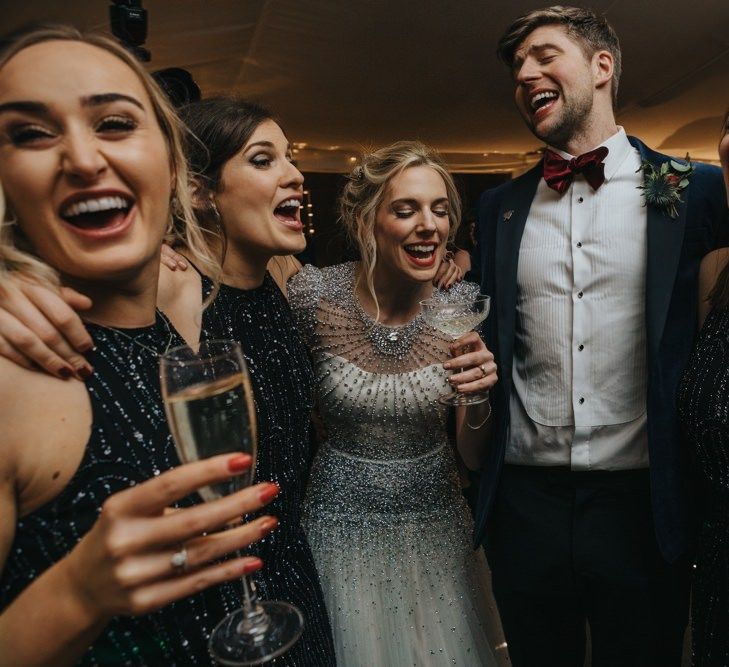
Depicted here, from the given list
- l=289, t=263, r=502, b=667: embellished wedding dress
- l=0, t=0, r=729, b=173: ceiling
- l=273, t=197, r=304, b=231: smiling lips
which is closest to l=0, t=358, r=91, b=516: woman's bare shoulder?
l=273, t=197, r=304, b=231: smiling lips

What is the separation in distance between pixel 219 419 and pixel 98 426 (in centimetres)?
24

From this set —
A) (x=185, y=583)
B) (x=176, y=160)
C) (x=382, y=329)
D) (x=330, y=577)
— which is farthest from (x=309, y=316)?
(x=185, y=583)

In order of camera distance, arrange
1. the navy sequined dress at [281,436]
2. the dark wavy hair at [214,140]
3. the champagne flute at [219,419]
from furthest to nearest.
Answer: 1. the dark wavy hair at [214,140]
2. the navy sequined dress at [281,436]
3. the champagne flute at [219,419]

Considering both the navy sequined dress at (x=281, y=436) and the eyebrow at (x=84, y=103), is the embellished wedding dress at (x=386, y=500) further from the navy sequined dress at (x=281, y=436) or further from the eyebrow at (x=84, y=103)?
the eyebrow at (x=84, y=103)

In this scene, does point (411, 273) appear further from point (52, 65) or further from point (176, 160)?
point (52, 65)

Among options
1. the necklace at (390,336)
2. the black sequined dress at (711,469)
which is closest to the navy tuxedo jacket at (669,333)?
the black sequined dress at (711,469)

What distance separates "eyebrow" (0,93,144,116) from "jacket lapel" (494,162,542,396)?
4.35 feet

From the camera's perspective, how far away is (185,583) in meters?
0.63

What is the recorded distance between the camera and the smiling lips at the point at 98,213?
2.70 feet

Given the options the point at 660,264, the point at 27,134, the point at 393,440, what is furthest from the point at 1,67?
the point at 660,264

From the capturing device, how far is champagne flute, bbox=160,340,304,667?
712mm

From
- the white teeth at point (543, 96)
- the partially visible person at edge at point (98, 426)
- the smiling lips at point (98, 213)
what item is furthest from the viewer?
the white teeth at point (543, 96)

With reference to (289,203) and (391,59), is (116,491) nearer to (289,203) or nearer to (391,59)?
(289,203)

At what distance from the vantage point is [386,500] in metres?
1.96
